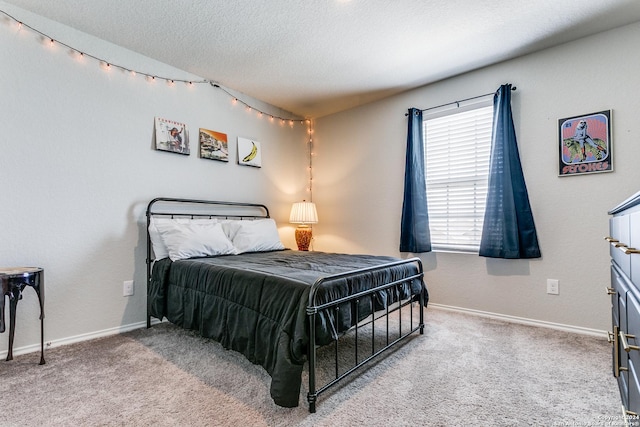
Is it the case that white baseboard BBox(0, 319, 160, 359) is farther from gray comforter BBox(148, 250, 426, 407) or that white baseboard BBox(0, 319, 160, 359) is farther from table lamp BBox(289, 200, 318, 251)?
table lamp BBox(289, 200, 318, 251)

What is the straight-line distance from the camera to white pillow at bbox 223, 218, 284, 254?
3078 millimetres

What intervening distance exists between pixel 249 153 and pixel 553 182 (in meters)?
2.98

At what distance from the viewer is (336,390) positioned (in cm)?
171

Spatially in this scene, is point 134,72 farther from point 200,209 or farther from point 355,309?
point 355,309

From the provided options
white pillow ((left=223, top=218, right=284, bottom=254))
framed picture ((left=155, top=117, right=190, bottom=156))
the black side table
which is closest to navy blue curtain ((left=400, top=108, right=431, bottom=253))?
white pillow ((left=223, top=218, right=284, bottom=254))

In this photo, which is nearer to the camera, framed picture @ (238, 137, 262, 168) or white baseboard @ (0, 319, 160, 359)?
white baseboard @ (0, 319, 160, 359)

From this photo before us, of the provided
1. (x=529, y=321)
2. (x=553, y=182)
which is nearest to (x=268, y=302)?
(x=529, y=321)

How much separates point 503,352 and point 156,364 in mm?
2296

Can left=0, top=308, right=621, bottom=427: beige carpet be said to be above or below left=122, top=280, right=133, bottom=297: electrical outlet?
below

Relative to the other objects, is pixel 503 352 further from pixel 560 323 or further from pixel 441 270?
pixel 441 270

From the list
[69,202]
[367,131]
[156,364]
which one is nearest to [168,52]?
[69,202]

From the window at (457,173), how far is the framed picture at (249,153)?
74.9 inches

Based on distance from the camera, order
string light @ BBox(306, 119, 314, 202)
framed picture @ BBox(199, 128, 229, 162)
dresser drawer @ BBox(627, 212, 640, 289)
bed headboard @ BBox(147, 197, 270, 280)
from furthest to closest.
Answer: string light @ BBox(306, 119, 314, 202), framed picture @ BBox(199, 128, 229, 162), bed headboard @ BBox(147, 197, 270, 280), dresser drawer @ BBox(627, 212, 640, 289)

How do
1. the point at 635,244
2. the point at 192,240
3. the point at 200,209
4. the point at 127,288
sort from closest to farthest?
the point at 635,244 → the point at 192,240 → the point at 127,288 → the point at 200,209
